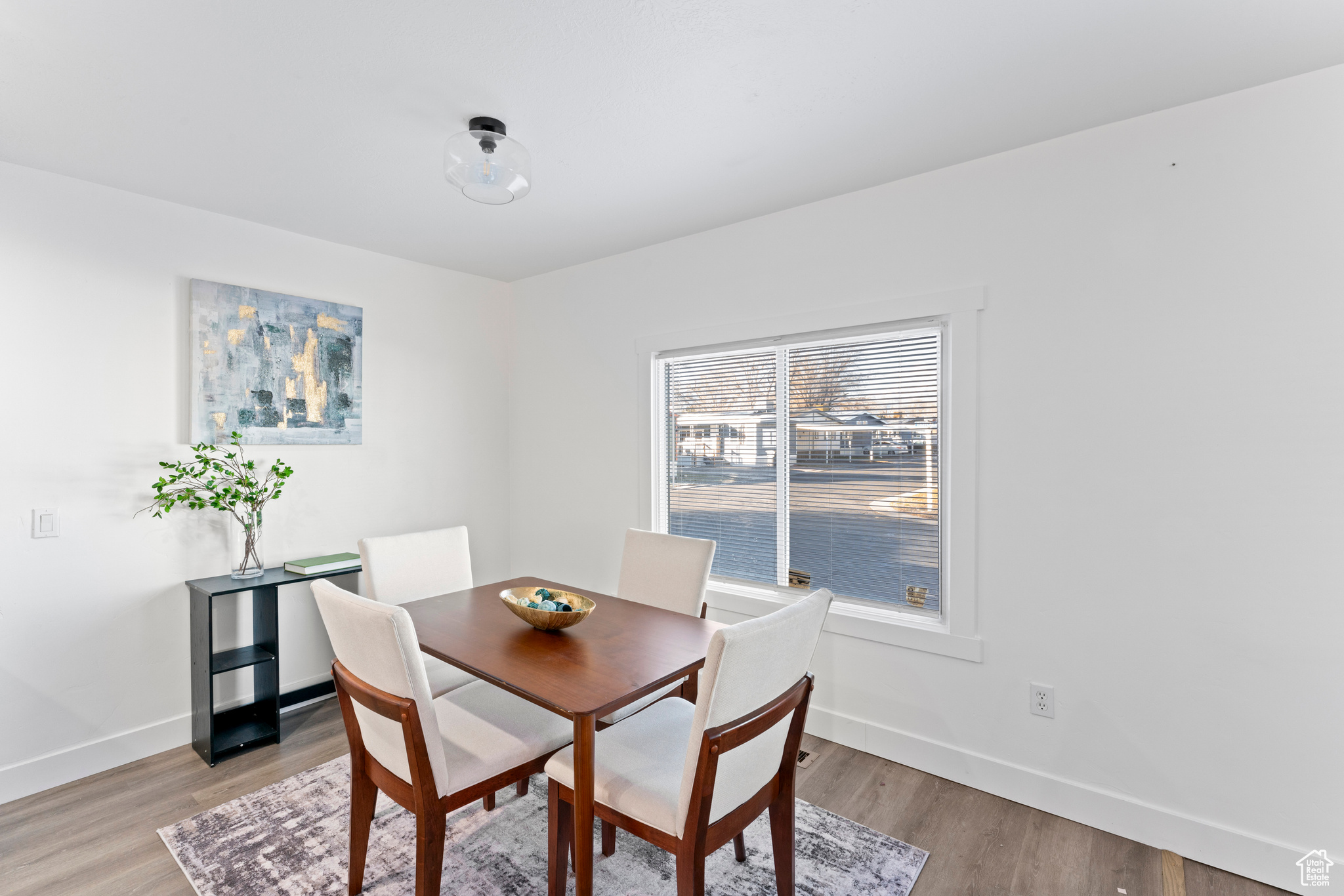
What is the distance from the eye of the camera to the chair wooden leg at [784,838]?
1.71 m

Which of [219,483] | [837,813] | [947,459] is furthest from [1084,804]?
[219,483]

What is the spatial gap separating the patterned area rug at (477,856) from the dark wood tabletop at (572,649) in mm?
723

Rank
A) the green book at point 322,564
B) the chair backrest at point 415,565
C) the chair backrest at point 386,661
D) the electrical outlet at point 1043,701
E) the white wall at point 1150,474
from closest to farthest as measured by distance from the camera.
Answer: the chair backrest at point 386,661, the white wall at point 1150,474, the electrical outlet at point 1043,701, the chair backrest at point 415,565, the green book at point 322,564

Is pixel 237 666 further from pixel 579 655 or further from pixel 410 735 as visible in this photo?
pixel 579 655

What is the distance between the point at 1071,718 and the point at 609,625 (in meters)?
1.72

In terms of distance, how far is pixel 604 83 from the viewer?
189cm

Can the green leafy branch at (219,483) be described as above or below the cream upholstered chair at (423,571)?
above

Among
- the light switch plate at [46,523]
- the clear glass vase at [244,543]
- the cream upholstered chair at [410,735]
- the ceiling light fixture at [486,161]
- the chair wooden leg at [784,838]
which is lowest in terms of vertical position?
the chair wooden leg at [784,838]

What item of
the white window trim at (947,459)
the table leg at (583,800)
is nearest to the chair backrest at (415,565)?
the table leg at (583,800)

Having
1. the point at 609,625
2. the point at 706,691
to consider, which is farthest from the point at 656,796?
the point at 609,625

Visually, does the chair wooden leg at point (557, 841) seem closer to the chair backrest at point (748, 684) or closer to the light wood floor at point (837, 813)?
the chair backrest at point (748, 684)

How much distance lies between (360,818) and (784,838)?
1236 mm

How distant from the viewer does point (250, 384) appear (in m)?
3.03

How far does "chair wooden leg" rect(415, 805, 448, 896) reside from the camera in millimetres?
1563
